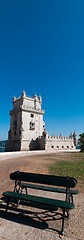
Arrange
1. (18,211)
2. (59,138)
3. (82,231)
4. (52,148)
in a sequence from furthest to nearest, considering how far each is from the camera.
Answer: (59,138) < (52,148) < (18,211) < (82,231)

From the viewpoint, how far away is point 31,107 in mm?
38625

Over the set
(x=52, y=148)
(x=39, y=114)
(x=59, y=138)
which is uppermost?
(x=39, y=114)

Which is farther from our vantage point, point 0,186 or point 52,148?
point 52,148

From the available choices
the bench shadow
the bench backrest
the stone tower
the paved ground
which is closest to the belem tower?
the stone tower

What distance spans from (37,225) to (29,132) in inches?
1338

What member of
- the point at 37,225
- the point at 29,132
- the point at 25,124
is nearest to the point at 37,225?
the point at 37,225

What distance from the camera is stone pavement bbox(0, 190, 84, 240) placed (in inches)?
116

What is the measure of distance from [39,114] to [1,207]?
36500mm

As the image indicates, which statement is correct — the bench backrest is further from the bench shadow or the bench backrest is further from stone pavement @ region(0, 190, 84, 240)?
stone pavement @ region(0, 190, 84, 240)

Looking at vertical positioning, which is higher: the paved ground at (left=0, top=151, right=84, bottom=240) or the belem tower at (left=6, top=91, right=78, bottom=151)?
the belem tower at (left=6, top=91, right=78, bottom=151)

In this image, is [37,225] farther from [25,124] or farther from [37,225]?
[25,124]

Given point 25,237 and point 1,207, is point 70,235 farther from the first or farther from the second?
point 1,207

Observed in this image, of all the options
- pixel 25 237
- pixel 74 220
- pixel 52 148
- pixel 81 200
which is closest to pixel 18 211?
pixel 25 237

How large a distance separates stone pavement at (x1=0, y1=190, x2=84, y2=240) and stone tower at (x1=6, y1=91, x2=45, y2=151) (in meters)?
31.3
